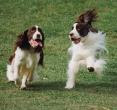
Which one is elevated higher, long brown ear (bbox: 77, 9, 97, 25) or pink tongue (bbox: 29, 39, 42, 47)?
long brown ear (bbox: 77, 9, 97, 25)

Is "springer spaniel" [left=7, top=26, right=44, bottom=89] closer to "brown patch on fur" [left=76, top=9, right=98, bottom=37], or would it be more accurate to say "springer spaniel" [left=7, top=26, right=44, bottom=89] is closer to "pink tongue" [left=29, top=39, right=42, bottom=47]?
"pink tongue" [left=29, top=39, right=42, bottom=47]

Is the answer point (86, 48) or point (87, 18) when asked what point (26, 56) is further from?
point (87, 18)

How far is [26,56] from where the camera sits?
1221 centimetres

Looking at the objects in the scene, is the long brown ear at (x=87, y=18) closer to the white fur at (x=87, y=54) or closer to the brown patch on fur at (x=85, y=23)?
the brown patch on fur at (x=85, y=23)

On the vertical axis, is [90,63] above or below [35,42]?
below

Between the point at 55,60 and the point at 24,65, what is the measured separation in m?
3.68

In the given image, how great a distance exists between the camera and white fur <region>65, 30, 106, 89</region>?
39.9 feet

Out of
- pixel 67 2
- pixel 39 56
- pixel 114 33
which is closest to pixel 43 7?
pixel 67 2

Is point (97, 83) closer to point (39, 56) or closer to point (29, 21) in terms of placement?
point (39, 56)

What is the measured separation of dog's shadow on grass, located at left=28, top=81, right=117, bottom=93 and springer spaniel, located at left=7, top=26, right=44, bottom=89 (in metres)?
0.31

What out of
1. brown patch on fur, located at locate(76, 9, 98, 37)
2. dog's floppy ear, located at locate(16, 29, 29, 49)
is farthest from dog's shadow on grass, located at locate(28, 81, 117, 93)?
brown patch on fur, located at locate(76, 9, 98, 37)

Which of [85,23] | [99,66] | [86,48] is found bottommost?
[99,66]

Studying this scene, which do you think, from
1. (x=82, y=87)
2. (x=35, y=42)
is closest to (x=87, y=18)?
(x=35, y=42)

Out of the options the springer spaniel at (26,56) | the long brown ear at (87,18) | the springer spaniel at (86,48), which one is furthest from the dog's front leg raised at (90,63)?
the springer spaniel at (26,56)
